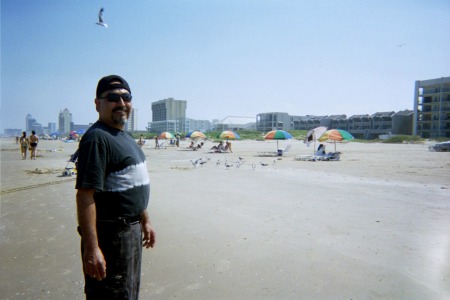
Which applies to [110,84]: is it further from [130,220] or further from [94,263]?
[94,263]

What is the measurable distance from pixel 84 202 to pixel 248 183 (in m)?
8.87

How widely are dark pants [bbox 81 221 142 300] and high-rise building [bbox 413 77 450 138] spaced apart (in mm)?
85103

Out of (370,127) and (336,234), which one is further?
(370,127)

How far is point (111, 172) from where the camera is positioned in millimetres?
1946

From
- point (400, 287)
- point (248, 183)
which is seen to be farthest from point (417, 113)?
point (400, 287)

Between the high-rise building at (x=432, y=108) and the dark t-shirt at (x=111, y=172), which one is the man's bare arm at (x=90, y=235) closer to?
the dark t-shirt at (x=111, y=172)

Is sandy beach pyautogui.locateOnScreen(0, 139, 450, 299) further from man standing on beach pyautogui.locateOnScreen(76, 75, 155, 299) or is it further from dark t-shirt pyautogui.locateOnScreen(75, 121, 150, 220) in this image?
dark t-shirt pyautogui.locateOnScreen(75, 121, 150, 220)

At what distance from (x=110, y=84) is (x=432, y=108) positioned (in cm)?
9020

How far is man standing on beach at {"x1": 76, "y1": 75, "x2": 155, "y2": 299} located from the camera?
184 centimetres

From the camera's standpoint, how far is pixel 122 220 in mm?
2021

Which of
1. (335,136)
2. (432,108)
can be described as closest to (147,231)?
(335,136)

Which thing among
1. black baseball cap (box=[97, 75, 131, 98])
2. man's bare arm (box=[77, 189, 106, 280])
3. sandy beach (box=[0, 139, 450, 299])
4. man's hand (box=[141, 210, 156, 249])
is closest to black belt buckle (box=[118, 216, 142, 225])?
man's bare arm (box=[77, 189, 106, 280])

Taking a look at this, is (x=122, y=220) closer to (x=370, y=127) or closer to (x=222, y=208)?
(x=222, y=208)

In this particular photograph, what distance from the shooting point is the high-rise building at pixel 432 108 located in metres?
69.7
